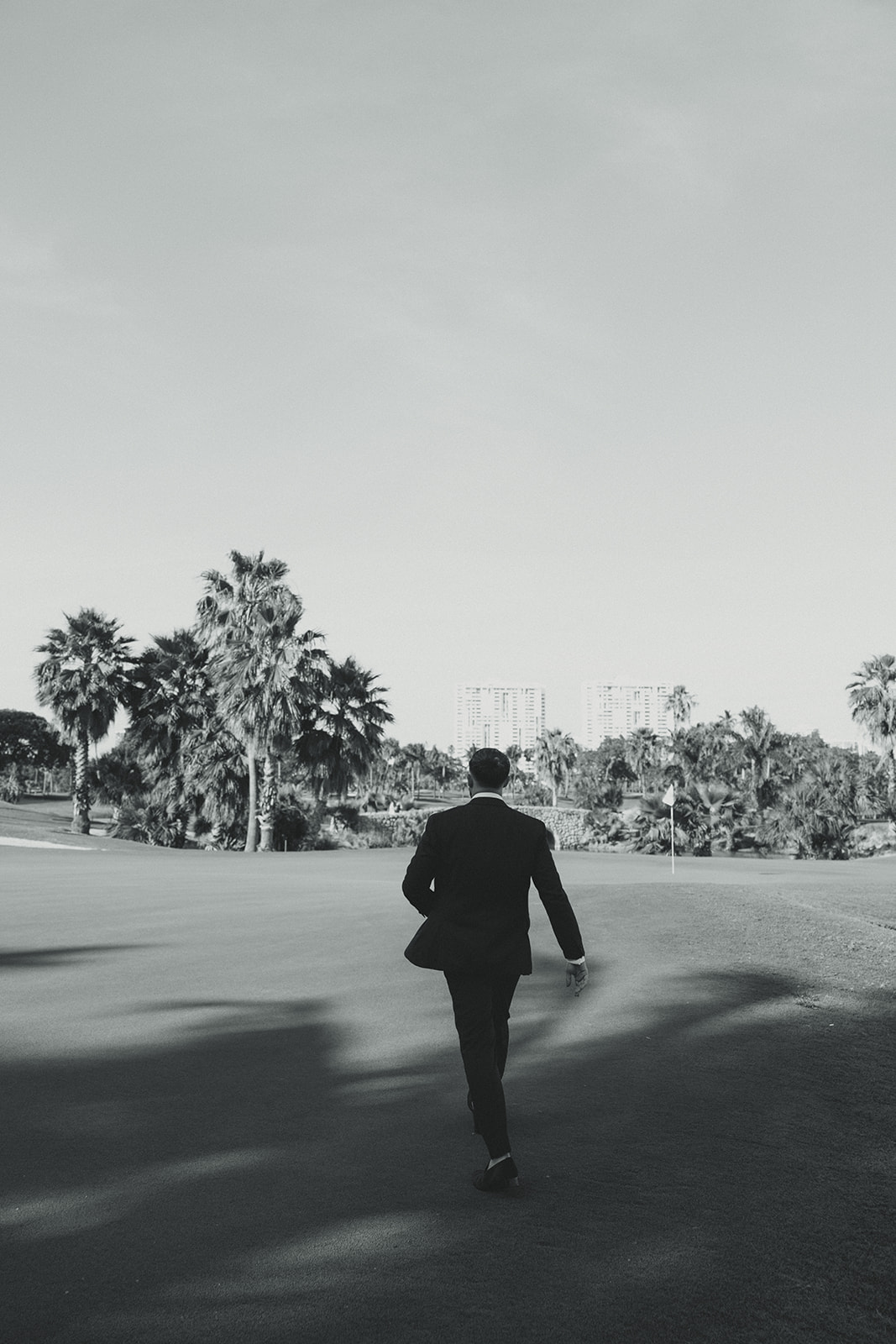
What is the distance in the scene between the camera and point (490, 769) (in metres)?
5.63

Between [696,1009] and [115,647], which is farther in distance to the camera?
[115,647]

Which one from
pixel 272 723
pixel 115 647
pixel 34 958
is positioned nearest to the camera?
pixel 34 958

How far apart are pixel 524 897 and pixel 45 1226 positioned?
8.53 feet

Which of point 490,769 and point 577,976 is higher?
point 490,769

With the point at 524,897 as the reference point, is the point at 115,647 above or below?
above

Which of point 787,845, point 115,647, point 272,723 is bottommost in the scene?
point 787,845

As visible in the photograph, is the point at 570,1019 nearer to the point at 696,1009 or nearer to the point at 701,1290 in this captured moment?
the point at 696,1009

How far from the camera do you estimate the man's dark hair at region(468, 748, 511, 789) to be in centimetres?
564

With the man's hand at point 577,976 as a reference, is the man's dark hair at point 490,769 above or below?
above

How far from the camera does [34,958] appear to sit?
440 inches

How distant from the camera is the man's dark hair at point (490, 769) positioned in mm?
5637

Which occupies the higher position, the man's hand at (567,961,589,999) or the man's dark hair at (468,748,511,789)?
the man's dark hair at (468,748,511,789)

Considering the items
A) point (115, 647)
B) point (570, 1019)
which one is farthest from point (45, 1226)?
point (115, 647)

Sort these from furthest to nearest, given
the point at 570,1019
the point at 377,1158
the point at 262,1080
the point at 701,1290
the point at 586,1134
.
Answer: the point at 570,1019, the point at 262,1080, the point at 586,1134, the point at 377,1158, the point at 701,1290
